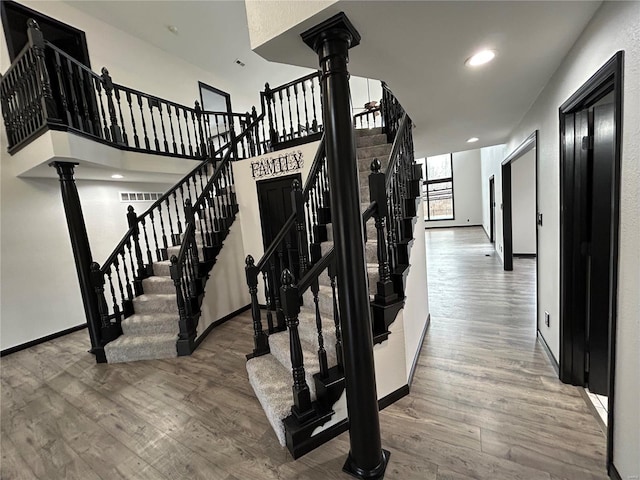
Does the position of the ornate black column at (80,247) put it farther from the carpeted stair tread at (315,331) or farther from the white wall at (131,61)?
the carpeted stair tread at (315,331)

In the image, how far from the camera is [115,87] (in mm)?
3846

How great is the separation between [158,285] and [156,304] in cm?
32

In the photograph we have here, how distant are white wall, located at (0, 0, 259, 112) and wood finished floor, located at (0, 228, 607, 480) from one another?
4.71 m

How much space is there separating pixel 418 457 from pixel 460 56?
2505 millimetres

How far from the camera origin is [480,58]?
1.76 m

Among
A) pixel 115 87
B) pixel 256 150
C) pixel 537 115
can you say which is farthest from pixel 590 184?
pixel 115 87

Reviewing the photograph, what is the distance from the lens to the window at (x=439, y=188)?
41.2 feet

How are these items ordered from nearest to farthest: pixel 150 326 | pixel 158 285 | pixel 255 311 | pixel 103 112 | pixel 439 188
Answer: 1. pixel 255 311
2. pixel 150 326
3. pixel 103 112
4. pixel 158 285
5. pixel 439 188

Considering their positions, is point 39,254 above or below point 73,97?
below

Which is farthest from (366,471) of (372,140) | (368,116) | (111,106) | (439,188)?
(439,188)

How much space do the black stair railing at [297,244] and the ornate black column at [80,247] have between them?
6.69ft

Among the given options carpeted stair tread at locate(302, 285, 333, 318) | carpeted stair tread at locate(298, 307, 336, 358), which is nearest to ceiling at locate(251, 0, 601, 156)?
carpeted stair tread at locate(302, 285, 333, 318)

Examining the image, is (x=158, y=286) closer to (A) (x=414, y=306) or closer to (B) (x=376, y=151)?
(A) (x=414, y=306)

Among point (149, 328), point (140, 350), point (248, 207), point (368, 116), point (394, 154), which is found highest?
point (368, 116)
